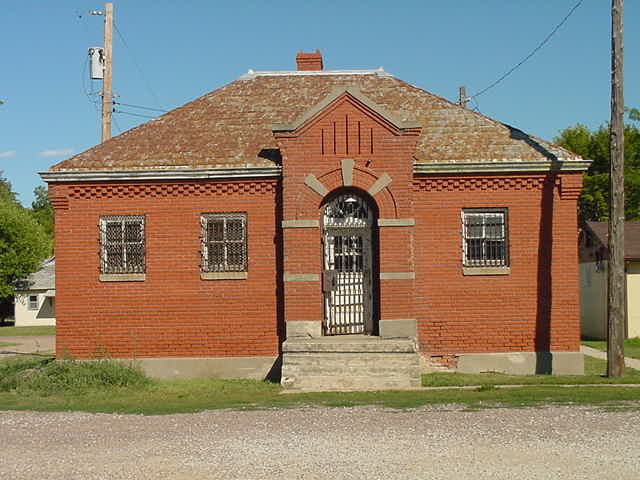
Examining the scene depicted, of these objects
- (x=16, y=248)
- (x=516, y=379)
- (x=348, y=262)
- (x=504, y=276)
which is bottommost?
(x=516, y=379)

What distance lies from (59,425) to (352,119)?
29.5 ft

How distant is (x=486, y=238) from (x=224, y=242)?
5762 millimetres

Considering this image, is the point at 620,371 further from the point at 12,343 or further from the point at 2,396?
the point at 12,343

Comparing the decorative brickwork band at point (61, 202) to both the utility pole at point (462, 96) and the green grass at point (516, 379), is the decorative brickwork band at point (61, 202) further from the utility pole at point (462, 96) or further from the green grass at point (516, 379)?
the utility pole at point (462, 96)

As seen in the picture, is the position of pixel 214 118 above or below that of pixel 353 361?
above

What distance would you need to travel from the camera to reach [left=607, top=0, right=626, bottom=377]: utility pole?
17141 millimetres

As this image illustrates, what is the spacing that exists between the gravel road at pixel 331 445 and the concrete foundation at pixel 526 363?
5.52m

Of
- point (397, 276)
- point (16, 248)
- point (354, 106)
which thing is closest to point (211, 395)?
point (397, 276)

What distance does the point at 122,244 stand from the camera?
19156 millimetres

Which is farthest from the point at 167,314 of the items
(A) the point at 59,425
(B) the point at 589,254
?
(B) the point at 589,254

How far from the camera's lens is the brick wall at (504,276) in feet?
A: 61.2

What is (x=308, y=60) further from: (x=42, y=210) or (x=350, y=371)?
(x=42, y=210)

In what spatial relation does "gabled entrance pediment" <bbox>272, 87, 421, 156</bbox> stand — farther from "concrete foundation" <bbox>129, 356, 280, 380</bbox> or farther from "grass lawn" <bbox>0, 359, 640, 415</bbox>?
"grass lawn" <bbox>0, 359, 640, 415</bbox>

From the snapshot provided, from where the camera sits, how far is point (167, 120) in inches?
823
